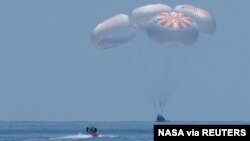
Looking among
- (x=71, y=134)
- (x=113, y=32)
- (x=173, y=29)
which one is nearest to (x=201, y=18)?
(x=173, y=29)

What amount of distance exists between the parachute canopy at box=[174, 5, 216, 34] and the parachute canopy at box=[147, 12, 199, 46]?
0.55 meters

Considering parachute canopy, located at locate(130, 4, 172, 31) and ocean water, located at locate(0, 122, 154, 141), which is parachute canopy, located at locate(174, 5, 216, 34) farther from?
ocean water, located at locate(0, 122, 154, 141)

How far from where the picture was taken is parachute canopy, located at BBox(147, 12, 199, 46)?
42.9 m

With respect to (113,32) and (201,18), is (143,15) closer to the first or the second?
(113,32)

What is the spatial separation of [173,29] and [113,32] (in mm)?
2915

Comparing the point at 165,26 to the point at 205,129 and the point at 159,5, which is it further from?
the point at 205,129

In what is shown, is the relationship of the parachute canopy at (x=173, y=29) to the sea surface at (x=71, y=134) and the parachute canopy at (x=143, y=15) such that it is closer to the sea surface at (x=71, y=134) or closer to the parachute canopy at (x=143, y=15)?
the parachute canopy at (x=143, y=15)

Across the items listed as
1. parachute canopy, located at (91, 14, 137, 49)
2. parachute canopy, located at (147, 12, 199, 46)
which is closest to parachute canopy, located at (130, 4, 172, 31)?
parachute canopy, located at (147, 12, 199, 46)

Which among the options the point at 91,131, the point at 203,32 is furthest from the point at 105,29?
the point at 91,131

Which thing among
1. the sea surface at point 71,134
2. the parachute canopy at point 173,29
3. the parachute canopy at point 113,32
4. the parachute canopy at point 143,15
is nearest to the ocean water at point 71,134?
the sea surface at point 71,134

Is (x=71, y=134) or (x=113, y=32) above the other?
(x=113, y=32)

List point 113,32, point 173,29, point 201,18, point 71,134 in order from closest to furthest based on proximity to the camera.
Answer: point 173,29
point 201,18
point 113,32
point 71,134

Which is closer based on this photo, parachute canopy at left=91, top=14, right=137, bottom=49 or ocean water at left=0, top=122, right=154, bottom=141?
parachute canopy at left=91, top=14, right=137, bottom=49

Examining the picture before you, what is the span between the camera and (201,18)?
4359cm
